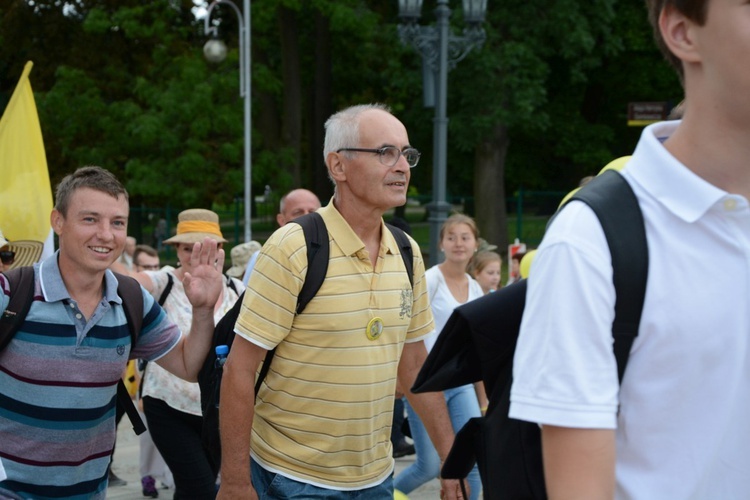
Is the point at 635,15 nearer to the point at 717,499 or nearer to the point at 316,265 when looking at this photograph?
the point at 316,265

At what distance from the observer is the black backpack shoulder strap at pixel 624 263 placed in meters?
1.56

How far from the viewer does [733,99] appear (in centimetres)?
156

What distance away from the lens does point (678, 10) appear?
5.28 ft

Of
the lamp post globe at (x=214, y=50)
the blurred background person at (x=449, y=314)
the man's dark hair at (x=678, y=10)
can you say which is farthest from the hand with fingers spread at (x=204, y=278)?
the lamp post globe at (x=214, y=50)

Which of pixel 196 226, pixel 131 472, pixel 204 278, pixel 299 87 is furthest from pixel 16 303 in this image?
pixel 299 87

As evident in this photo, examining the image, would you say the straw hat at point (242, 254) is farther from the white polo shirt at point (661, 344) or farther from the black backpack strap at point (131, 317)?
the white polo shirt at point (661, 344)

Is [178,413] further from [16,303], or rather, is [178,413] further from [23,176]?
[23,176]

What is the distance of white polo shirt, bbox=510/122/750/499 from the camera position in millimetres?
1537

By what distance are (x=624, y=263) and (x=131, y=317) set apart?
8.92ft

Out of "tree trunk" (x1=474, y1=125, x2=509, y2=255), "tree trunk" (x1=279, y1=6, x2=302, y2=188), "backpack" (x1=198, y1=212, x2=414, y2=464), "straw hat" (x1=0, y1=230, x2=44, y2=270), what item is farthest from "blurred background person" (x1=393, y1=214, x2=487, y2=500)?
"tree trunk" (x1=279, y1=6, x2=302, y2=188)

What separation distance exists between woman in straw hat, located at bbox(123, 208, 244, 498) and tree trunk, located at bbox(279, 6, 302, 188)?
2208 cm

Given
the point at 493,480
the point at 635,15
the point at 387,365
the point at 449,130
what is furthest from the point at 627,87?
the point at 493,480

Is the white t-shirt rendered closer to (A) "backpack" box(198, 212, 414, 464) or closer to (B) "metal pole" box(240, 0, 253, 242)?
(A) "backpack" box(198, 212, 414, 464)

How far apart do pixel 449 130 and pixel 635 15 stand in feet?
19.5
